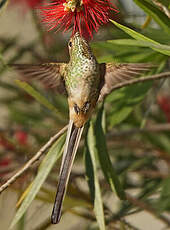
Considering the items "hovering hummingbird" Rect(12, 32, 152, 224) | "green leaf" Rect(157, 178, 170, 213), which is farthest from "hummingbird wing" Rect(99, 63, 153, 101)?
"green leaf" Rect(157, 178, 170, 213)

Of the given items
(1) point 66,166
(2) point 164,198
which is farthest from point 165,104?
(1) point 66,166

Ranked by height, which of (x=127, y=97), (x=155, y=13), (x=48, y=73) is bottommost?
(x=127, y=97)

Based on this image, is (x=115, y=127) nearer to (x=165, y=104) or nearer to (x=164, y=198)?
(x=165, y=104)

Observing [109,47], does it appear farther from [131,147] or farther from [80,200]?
[131,147]

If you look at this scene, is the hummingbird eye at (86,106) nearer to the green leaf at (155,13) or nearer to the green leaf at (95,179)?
the green leaf at (95,179)

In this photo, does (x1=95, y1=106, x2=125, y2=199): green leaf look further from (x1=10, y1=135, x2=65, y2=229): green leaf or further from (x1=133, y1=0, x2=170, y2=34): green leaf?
(x1=133, y1=0, x2=170, y2=34): green leaf

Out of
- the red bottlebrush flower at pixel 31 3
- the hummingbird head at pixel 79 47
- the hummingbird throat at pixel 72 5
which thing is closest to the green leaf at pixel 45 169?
the hummingbird head at pixel 79 47
